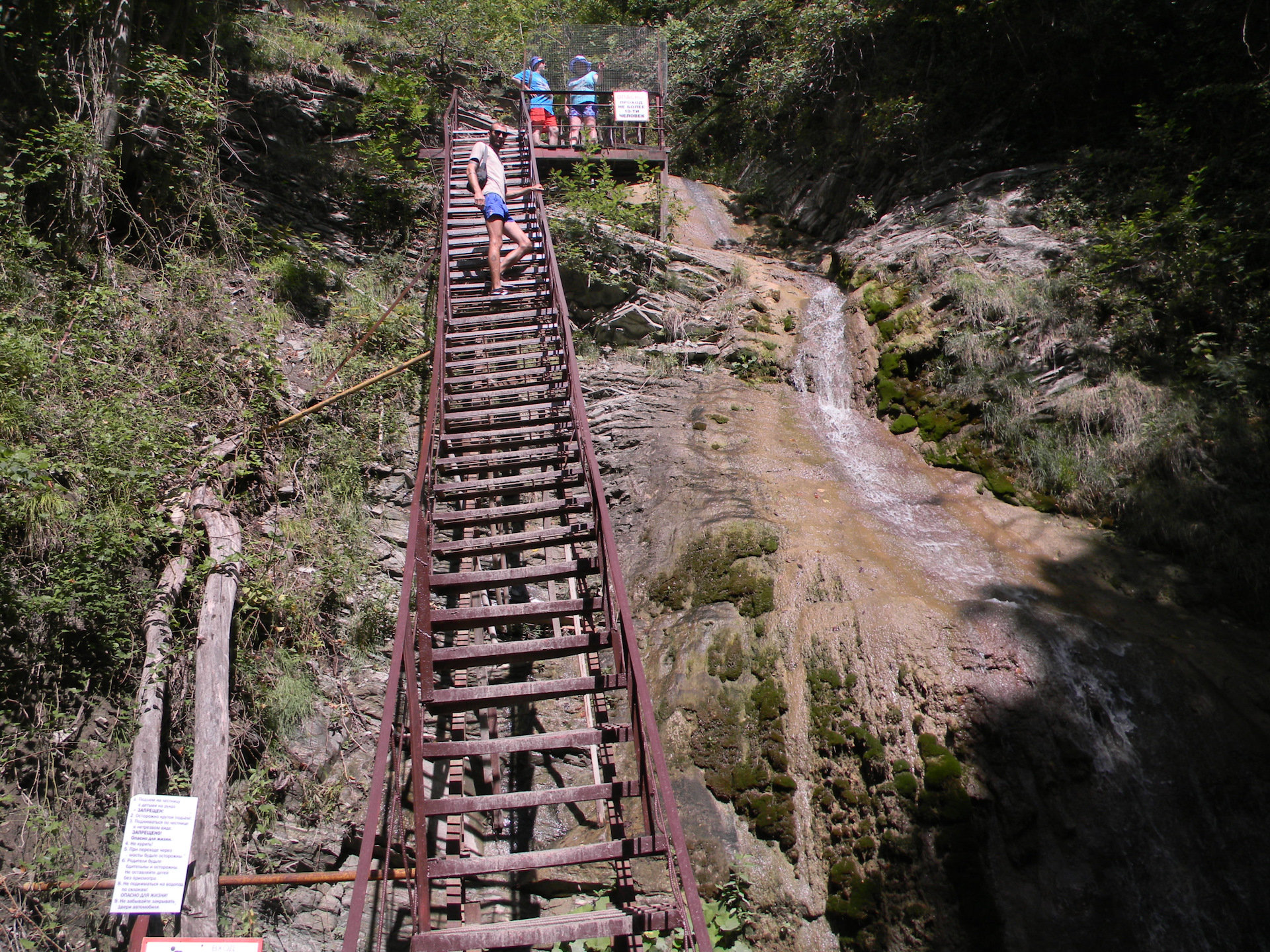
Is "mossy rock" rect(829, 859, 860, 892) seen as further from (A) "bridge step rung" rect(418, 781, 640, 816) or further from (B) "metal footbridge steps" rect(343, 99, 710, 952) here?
(A) "bridge step rung" rect(418, 781, 640, 816)

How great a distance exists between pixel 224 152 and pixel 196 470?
23.8ft

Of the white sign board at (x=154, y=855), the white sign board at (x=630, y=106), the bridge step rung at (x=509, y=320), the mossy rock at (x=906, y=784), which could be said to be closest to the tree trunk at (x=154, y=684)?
the white sign board at (x=154, y=855)

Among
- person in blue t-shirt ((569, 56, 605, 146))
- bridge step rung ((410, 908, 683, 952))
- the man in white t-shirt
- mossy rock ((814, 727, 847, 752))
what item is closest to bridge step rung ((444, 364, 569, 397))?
the man in white t-shirt

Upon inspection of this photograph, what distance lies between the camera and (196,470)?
6.04 meters

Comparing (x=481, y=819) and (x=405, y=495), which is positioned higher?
(x=405, y=495)

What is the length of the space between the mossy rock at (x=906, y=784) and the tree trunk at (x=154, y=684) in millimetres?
4459

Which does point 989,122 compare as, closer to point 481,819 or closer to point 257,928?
point 481,819

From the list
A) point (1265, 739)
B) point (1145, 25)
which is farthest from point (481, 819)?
point (1145, 25)

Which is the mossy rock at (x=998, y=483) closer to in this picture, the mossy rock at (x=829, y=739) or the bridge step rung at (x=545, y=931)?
the mossy rock at (x=829, y=739)

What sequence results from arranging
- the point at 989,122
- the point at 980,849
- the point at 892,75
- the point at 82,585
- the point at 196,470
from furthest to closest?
the point at 892,75
the point at 989,122
the point at 196,470
the point at 82,585
the point at 980,849

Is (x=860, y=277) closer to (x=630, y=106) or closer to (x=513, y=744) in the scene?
(x=630, y=106)

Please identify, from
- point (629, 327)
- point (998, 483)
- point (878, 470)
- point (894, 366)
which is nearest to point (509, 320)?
point (629, 327)

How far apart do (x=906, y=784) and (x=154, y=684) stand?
4.72m

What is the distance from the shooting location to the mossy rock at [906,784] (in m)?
4.56
